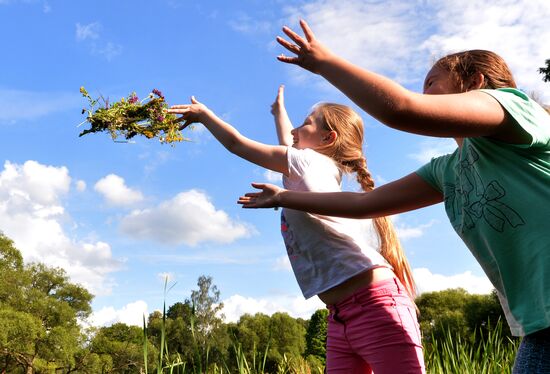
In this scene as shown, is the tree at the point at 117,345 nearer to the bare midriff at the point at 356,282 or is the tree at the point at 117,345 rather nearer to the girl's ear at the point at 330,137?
the girl's ear at the point at 330,137

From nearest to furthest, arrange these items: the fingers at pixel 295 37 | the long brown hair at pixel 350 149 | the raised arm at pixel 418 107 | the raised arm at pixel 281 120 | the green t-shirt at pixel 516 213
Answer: the raised arm at pixel 418 107 → the green t-shirt at pixel 516 213 → the fingers at pixel 295 37 → the long brown hair at pixel 350 149 → the raised arm at pixel 281 120

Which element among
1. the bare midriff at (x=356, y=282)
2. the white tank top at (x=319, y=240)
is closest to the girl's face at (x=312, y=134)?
the white tank top at (x=319, y=240)

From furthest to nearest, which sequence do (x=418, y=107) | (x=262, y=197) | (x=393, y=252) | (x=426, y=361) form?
1. (x=426, y=361)
2. (x=393, y=252)
3. (x=262, y=197)
4. (x=418, y=107)

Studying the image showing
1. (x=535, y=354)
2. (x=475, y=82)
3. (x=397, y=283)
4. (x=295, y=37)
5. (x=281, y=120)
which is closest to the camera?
(x=535, y=354)

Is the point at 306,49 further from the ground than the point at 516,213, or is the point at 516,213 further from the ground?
the point at 306,49

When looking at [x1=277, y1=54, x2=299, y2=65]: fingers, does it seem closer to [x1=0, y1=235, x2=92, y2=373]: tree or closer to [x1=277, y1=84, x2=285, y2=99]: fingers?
[x1=277, y1=84, x2=285, y2=99]: fingers

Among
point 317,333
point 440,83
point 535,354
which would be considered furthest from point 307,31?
point 317,333

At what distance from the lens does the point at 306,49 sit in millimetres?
1730

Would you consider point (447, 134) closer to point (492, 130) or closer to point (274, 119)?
point (492, 130)

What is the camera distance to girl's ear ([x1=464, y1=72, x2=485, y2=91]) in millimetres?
1998

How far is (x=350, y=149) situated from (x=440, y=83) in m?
1.39

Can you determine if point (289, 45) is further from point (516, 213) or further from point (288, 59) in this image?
point (516, 213)

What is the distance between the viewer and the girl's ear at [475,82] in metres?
2.00

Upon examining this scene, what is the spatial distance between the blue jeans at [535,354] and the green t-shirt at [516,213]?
0.11ft
